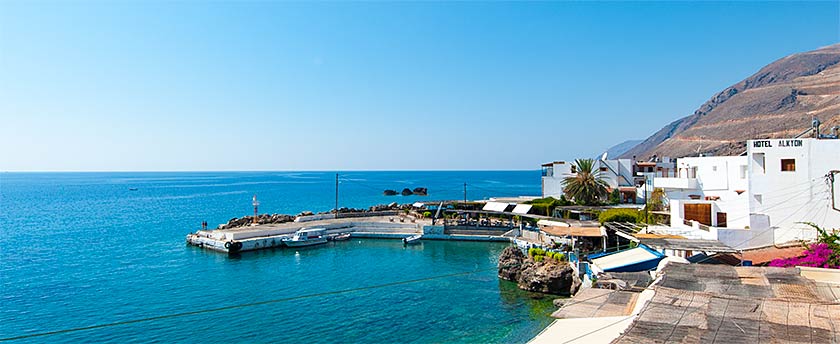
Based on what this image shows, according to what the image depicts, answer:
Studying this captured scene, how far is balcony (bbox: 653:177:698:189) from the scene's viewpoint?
40250 mm

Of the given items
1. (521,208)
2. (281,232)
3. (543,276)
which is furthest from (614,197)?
(281,232)

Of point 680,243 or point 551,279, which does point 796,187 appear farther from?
point 551,279

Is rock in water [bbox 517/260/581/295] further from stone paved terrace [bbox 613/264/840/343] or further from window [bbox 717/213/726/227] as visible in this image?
stone paved terrace [bbox 613/264/840/343]

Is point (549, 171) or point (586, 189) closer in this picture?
point (586, 189)

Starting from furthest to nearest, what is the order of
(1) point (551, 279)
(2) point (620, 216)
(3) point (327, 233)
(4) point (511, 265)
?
(3) point (327, 233) → (2) point (620, 216) → (4) point (511, 265) → (1) point (551, 279)

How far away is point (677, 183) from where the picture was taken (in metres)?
41.8

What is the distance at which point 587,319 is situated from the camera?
45.5ft

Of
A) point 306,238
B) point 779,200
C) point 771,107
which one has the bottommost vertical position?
point 306,238

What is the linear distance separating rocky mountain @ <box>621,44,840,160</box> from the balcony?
5572 centimetres

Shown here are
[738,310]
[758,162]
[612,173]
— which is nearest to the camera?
[738,310]

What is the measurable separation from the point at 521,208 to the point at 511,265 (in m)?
19.7

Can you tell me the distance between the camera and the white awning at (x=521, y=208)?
4816 centimetres

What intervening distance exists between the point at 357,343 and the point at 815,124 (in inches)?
1179

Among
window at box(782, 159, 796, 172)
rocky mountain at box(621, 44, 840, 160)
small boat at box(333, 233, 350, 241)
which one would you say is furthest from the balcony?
rocky mountain at box(621, 44, 840, 160)
